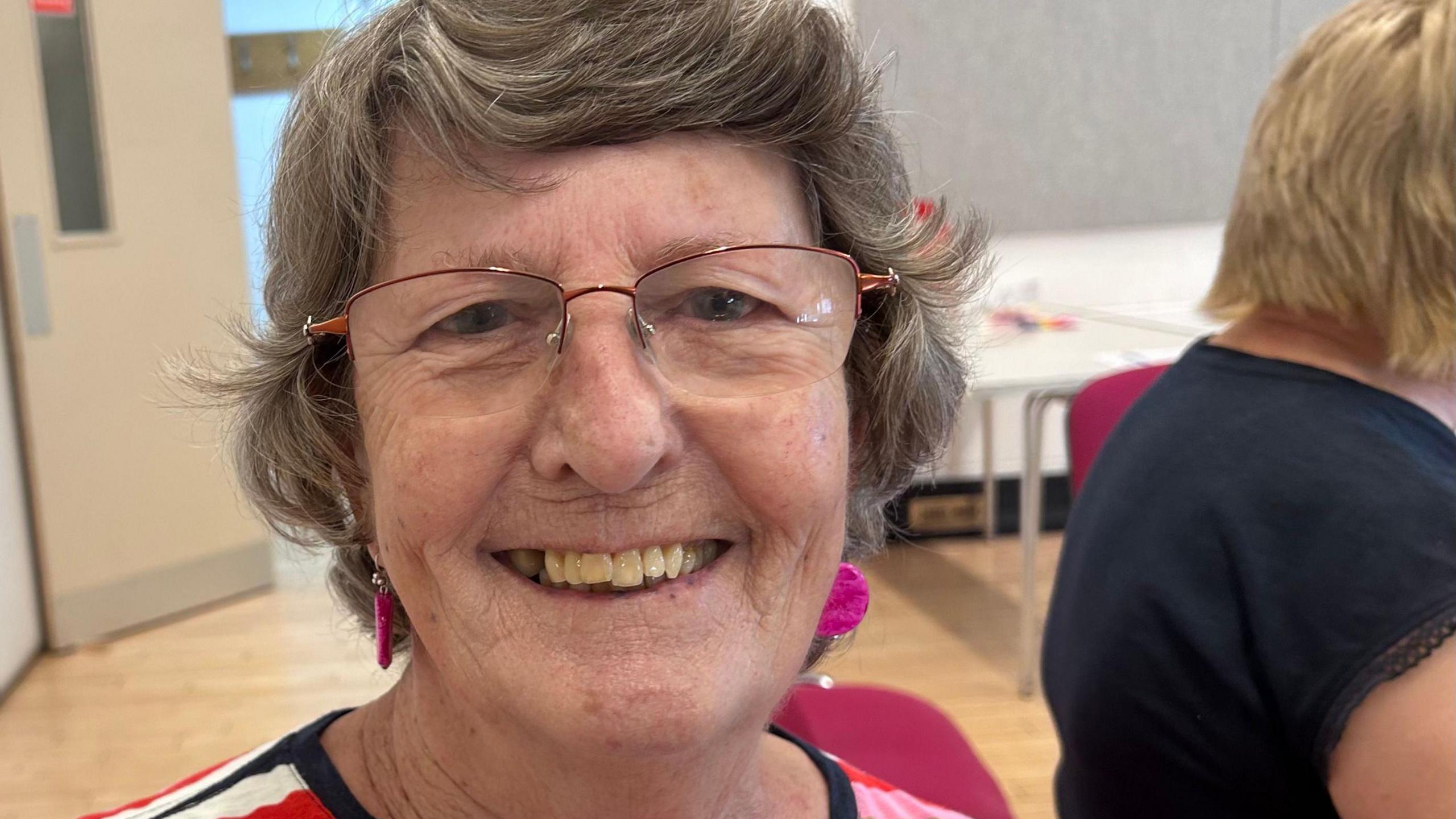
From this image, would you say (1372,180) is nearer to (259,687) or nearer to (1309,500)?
(1309,500)

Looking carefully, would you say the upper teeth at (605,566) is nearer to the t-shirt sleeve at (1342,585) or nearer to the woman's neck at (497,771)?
the woman's neck at (497,771)

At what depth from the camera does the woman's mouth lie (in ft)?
3.02

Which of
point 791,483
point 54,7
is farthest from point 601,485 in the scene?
point 54,7

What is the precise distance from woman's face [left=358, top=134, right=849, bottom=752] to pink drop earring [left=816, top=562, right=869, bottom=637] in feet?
0.87

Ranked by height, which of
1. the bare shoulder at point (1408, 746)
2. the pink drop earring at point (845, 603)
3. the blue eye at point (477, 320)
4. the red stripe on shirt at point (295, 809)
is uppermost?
the blue eye at point (477, 320)

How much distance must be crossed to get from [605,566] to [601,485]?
0.26 ft

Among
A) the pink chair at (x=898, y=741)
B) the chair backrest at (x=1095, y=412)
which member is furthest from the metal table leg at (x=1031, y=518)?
the pink chair at (x=898, y=741)

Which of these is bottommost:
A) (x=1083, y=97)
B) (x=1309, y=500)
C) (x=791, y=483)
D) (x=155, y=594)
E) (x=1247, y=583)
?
(x=155, y=594)

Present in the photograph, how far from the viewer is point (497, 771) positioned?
1035 millimetres

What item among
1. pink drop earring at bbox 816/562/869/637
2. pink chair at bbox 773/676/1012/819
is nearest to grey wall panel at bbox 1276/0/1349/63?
pink chair at bbox 773/676/1012/819

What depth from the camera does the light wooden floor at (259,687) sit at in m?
3.08

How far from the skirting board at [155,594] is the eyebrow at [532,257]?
3813mm

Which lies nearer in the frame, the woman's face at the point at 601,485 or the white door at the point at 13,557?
the woman's face at the point at 601,485

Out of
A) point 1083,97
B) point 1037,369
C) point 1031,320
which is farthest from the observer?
point 1083,97
